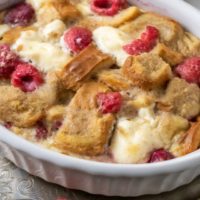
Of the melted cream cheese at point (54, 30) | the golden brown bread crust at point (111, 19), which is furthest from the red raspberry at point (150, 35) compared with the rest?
the melted cream cheese at point (54, 30)

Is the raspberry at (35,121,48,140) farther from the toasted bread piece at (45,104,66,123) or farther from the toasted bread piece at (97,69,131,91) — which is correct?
the toasted bread piece at (97,69,131,91)

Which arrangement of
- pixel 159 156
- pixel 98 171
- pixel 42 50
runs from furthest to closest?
1. pixel 42 50
2. pixel 159 156
3. pixel 98 171

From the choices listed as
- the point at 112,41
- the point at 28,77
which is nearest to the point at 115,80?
the point at 112,41

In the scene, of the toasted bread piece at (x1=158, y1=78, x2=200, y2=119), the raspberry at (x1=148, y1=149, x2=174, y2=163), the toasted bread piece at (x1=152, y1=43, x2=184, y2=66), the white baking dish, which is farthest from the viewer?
the toasted bread piece at (x1=152, y1=43, x2=184, y2=66)

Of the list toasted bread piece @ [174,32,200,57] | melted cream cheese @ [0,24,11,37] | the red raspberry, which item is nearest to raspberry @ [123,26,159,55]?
the red raspberry

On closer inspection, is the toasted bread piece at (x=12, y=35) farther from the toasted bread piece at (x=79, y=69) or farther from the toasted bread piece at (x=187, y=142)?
the toasted bread piece at (x=187, y=142)

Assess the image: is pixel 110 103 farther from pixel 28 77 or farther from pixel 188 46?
pixel 188 46
